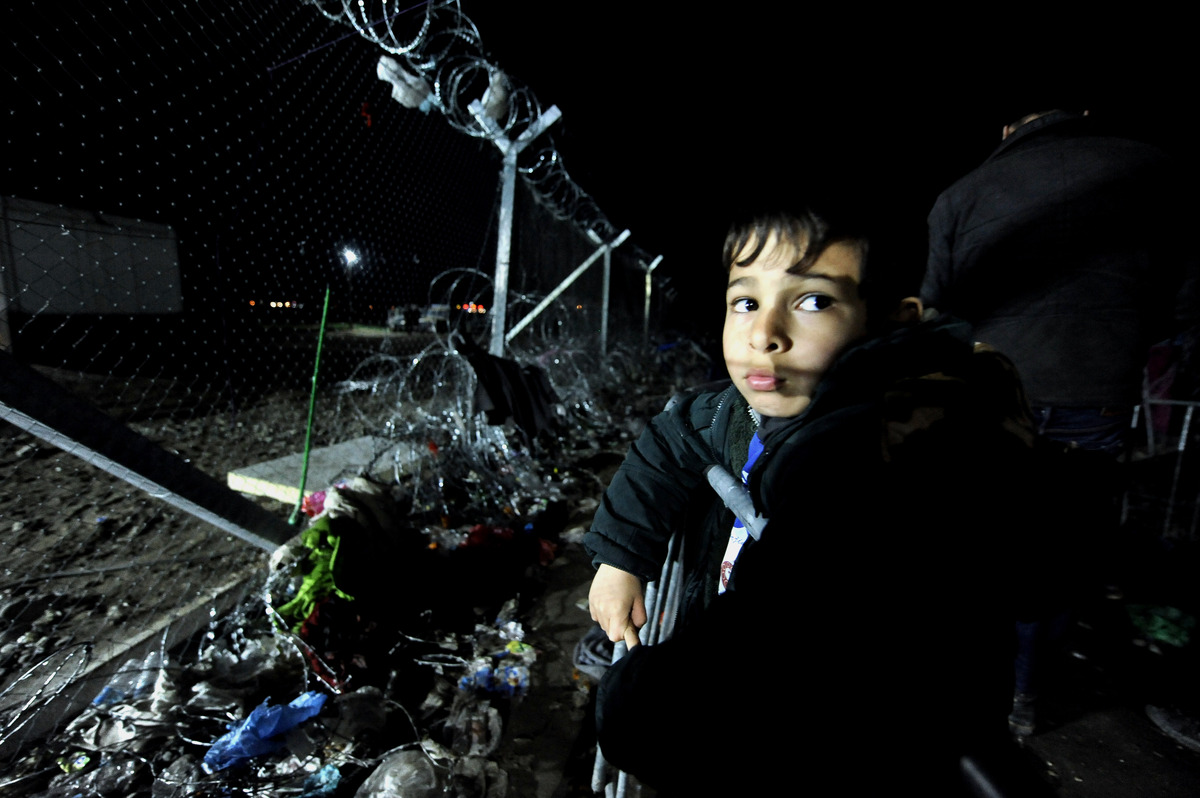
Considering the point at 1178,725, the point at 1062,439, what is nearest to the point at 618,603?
the point at 1062,439

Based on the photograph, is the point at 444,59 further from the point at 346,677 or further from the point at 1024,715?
the point at 1024,715

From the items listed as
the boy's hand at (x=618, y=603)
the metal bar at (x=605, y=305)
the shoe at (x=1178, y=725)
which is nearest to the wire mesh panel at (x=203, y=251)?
the boy's hand at (x=618, y=603)

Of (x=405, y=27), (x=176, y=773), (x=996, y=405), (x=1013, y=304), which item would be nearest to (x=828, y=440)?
(x=996, y=405)

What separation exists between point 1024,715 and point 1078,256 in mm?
Result: 1885

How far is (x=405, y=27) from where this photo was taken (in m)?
3.30

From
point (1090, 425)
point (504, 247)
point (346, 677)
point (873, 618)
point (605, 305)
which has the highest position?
point (504, 247)

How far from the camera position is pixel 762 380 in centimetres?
98


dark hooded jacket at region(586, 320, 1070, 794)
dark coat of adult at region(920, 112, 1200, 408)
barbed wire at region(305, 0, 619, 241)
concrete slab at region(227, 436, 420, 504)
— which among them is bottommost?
concrete slab at region(227, 436, 420, 504)

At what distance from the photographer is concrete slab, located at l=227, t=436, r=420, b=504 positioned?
346 cm

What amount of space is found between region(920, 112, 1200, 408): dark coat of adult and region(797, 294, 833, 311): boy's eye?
4.81 feet

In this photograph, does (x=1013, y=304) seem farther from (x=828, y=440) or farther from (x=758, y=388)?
(x=828, y=440)

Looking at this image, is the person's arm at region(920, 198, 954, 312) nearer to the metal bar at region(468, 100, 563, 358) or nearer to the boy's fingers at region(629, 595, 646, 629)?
the boy's fingers at region(629, 595, 646, 629)

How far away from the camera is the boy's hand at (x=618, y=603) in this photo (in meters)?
1.14

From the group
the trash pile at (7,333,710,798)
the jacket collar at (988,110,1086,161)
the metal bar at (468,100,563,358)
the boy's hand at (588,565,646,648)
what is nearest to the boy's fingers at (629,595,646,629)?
the boy's hand at (588,565,646,648)
